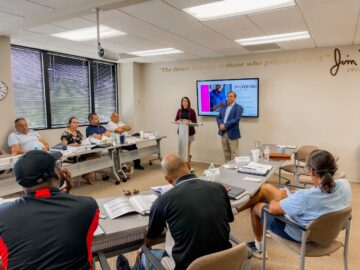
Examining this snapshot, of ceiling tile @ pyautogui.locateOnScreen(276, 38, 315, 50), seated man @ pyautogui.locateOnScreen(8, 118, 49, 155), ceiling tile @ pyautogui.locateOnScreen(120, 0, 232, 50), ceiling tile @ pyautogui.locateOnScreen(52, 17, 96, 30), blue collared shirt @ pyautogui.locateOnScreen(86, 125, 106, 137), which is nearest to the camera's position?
ceiling tile @ pyautogui.locateOnScreen(120, 0, 232, 50)

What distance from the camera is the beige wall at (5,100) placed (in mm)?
4129

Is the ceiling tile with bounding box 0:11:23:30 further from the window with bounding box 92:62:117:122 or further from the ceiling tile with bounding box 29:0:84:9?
the window with bounding box 92:62:117:122

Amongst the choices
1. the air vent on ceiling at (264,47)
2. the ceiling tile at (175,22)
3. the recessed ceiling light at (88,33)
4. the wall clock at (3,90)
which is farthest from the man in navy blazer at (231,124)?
the wall clock at (3,90)

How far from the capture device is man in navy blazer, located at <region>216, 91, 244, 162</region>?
5.12 meters

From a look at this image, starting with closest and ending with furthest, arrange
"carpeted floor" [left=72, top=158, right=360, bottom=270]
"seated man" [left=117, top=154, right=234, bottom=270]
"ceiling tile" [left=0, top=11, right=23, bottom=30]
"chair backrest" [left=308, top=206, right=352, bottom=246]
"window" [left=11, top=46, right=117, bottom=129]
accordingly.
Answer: "seated man" [left=117, top=154, right=234, bottom=270], "chair backrest" [left=308, top=206, right=352, bottom=246], "carpeted floor" [left=72, top=158, right=360, bottom=270], "ceiling tile" [left=0, top=11, right=23, bottom=30], "window" [left=11, top=46, right=117, bottom=129]

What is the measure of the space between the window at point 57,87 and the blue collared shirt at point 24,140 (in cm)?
88

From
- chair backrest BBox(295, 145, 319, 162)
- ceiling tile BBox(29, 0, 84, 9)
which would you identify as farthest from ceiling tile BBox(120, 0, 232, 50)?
chair backrest BBox(295, 145, 319, 162)

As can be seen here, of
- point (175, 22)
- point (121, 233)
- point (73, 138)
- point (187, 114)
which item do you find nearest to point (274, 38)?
point (175, 22)

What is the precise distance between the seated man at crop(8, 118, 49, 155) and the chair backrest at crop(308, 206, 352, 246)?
369cm

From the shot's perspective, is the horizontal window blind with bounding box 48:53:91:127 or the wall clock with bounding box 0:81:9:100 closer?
the wall clock with bounding box 0:81:9:100

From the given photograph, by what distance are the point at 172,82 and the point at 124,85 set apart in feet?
4.08

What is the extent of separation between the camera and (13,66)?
4.82 meters

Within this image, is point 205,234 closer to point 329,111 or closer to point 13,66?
point 329,111

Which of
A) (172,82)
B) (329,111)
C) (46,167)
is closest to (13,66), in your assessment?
(172,82)
